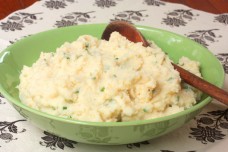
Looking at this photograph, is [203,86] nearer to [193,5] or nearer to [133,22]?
[133,22]

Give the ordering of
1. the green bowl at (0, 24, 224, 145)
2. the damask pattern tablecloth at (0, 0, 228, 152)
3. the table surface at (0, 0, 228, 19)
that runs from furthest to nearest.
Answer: the table surface at (0, 0, 228, 19) < the damask pattern tablecloth at (0, 0, 228, 152) < the green bowl at (0, 24, 224, 145)

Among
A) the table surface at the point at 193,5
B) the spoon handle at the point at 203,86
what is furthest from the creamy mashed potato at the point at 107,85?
the table surface at the point at 193,5

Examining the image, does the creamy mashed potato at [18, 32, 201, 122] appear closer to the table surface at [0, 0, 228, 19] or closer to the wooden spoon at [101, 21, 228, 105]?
the wooden spoon at [101, 21, 228, 105]

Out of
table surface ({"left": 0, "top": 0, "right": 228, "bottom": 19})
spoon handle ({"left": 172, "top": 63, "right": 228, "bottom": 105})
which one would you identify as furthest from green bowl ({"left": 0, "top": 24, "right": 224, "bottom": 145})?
table surface ({"left": 0, "top": 0, "right": 228, "bottom": 19})

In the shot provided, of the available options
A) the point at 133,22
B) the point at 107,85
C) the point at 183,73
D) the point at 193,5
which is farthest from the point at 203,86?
the point at 193,5

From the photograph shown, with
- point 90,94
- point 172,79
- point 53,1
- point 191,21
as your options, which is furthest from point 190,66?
point 53,1

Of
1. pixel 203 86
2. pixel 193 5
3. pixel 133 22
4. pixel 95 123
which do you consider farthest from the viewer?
pixel 193 5
